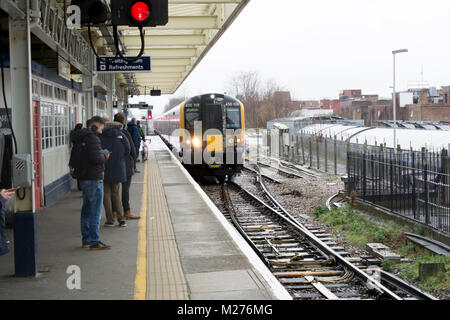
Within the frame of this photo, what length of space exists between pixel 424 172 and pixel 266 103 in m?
61.2

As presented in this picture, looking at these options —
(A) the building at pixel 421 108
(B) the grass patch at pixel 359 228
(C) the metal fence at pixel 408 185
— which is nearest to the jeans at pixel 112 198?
(B) the grass patch at pixel 359 228

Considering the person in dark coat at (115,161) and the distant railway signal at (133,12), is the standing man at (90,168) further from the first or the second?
the distant railway signal at (133,12)

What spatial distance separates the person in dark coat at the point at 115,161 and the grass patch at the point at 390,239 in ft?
14.7

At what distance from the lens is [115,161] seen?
8.71 m

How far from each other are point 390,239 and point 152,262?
20.4 ft

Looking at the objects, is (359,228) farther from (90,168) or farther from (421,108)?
(421,108)

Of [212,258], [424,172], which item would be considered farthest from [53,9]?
[424,172]

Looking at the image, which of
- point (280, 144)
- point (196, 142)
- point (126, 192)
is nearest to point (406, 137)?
point (196, 142)

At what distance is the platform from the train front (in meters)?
8.66

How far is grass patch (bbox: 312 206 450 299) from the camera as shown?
8252 mm

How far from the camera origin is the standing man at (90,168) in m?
7.18

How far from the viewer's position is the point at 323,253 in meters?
9.90

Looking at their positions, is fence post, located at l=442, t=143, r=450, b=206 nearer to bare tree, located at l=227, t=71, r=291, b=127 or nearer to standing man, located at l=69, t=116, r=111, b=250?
standing man, located at l=69, t=116, r=111, b=250
